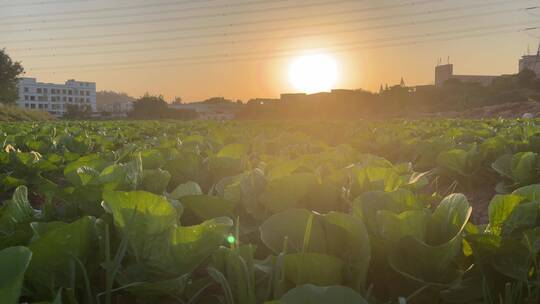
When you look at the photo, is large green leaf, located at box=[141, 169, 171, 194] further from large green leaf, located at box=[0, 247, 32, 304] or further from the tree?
the tree

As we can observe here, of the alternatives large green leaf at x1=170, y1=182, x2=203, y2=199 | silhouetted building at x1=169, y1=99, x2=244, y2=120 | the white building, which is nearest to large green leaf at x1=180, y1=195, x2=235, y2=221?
large green leaf at x1=170, y1=182, x2=203, y2=199

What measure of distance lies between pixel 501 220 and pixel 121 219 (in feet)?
2.75

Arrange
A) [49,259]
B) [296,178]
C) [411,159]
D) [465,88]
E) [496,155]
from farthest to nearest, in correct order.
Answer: [465,88] < [411,159] < [496,155] < [296,178] < [49,259]

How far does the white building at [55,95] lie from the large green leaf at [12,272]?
449 ft

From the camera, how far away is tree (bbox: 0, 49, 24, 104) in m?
48.7

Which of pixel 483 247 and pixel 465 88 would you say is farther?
pixel 465 88

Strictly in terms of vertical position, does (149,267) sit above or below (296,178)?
below

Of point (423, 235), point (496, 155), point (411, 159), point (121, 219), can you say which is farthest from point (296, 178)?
point (411, 159)

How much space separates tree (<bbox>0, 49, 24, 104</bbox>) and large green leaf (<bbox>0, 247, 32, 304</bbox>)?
2178 inches

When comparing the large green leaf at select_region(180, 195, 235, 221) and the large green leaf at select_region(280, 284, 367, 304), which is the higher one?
the large green leaf at select_region(180, 195, 235, 221)

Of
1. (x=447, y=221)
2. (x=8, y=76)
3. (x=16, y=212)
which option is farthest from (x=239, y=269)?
(x=8, y=76)

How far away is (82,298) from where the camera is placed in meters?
0.98

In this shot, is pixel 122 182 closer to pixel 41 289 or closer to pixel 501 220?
pixel 41 289

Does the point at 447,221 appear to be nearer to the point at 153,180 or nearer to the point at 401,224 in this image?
the point at 401,224
